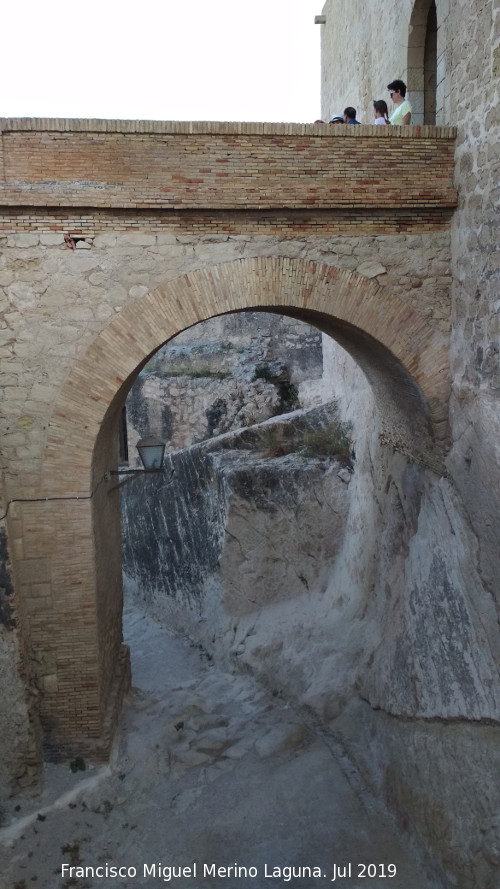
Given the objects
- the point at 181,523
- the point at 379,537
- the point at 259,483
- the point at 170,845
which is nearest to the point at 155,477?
the point at 181,523

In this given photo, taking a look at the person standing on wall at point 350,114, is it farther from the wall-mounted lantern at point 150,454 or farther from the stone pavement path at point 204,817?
the stone pavement path at point 204,817

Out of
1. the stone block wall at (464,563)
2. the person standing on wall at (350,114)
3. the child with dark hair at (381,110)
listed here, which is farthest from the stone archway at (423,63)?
the stone block wall at (464,563)

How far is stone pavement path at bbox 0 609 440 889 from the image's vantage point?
5.16 metres

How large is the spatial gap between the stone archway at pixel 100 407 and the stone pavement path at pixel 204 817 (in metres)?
0.49

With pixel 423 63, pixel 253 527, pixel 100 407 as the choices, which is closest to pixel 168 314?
pixel 100 407

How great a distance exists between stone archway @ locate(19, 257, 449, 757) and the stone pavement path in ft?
1.60

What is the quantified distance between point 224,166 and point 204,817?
16.6ft

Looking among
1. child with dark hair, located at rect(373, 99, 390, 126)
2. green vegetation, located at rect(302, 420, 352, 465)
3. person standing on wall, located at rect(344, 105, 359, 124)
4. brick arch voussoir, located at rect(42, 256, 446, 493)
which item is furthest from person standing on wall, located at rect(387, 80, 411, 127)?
green vegetation, located at rect(302, 420, 352, 465)

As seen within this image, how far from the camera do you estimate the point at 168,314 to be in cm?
559

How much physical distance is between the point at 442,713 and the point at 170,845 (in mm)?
2264

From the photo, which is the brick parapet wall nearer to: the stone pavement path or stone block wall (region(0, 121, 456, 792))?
stone block wall (region(0, 121, 456, 792))

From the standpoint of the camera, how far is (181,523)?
10.4 m

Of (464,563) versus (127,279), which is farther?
(127,279)

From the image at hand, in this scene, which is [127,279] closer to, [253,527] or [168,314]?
[168,314]
